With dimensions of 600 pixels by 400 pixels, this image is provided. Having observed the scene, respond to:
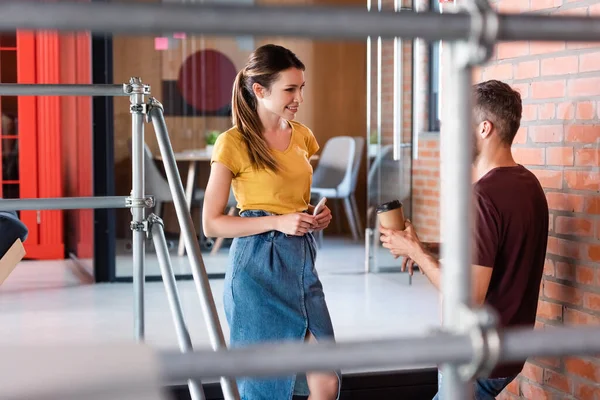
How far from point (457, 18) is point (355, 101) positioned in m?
6.75

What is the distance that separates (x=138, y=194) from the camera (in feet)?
7.45

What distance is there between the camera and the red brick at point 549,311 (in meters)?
2.34

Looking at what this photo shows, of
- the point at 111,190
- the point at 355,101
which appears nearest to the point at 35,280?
the point at 111,190

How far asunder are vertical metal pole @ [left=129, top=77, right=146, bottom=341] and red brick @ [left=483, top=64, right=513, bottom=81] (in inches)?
41.5

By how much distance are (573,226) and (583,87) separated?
36 cm

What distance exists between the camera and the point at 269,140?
2.52m

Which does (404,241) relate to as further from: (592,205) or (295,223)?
(592,205)

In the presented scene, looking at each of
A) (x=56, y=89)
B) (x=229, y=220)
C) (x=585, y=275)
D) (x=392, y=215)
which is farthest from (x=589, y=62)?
(x=56, y=89)

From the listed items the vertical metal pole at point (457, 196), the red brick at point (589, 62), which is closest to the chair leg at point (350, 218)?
the red brick at point (589, 62)

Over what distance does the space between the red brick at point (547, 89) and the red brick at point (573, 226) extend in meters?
0.33

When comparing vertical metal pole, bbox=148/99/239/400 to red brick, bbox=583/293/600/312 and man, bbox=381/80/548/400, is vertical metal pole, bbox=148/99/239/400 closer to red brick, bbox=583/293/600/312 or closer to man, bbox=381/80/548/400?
man, bbox=381/80/548/400

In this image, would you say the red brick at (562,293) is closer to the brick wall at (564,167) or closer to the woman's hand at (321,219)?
the brick wall at (564,167)

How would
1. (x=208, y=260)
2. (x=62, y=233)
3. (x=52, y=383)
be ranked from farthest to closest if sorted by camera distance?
1. (x=62, y=233)
2. (x=208, y=260)
3. (x=52, y=383)

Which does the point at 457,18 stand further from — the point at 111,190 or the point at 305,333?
the point at 111,190
